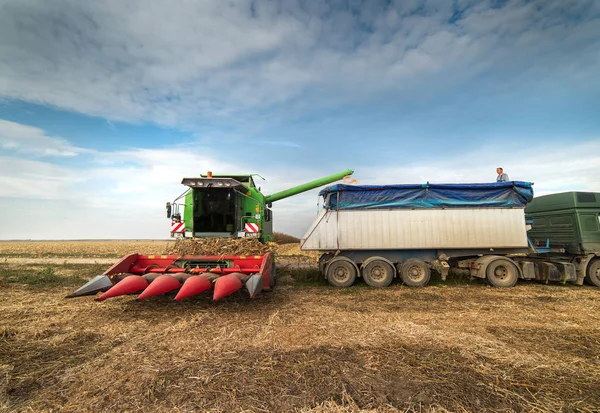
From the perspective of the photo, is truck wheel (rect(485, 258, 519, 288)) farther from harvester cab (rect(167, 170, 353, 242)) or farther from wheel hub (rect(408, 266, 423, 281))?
harvester cab (rect(167, 170, 353, 242))

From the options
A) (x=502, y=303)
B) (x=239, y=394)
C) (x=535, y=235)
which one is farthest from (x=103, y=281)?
(x=535, y=235)

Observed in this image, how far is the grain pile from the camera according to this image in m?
7.73

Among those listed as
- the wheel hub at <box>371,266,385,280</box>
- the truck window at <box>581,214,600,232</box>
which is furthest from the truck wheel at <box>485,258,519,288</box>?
the wheel hub at <box>371,266,385,280</box>

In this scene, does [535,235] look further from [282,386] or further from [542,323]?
[282,386]

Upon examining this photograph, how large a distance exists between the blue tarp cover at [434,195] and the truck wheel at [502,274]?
6.53ft

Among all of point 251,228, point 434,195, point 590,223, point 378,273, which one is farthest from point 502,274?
point 251,228

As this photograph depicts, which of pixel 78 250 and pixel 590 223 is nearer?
pixel 590 223

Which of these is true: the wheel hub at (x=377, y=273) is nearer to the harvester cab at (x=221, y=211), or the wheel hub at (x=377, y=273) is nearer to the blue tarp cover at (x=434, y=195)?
the blue tarp cover at (x=434, y=195)

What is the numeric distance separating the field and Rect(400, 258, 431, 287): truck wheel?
2126 mm

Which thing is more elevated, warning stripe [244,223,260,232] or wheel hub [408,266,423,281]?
warning stripe [244,223,260,232]

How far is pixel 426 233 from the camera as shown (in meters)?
9.81

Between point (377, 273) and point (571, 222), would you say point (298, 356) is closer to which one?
point (377, 273)

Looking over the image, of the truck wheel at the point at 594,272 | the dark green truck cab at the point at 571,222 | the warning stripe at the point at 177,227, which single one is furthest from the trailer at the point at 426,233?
the warning stripe at the point at 177,227

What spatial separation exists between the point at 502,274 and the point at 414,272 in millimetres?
3023
